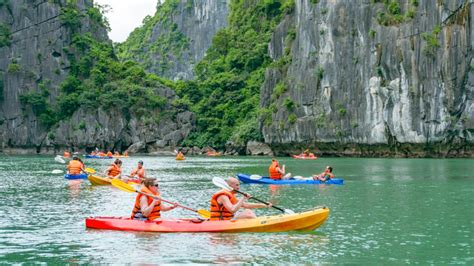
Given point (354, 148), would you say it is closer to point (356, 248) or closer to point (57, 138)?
point (57, 138)

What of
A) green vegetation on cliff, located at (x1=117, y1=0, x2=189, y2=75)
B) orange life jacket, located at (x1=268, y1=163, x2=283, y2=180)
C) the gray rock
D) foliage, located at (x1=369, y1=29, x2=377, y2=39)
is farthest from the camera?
green vegetation on cliff, located at (x1=117, y1=0, x2=189, y2=75)

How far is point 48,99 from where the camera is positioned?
95.1m

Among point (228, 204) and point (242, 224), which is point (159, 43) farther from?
point (242, 224)

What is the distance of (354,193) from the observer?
2803 centimetres

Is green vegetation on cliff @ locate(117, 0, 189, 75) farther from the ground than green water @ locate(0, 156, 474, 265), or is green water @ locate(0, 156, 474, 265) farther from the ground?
green vegetation on cliff @ locate(117, 0, 189, 75)

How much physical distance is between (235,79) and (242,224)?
293ft

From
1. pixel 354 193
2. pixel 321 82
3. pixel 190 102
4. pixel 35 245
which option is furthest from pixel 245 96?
pixel 35 245

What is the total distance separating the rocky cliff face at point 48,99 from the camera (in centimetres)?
9275

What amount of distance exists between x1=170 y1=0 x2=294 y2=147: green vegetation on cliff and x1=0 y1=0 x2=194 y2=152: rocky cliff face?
4.54 m

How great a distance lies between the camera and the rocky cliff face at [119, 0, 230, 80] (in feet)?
481

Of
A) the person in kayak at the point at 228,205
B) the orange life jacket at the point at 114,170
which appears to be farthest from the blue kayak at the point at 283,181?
the person in kayak at the point at 228,205

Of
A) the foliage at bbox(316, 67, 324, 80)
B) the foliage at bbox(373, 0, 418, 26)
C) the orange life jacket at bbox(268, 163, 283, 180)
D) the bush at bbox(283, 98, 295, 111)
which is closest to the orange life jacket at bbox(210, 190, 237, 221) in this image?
the orange life jacket at bbox(268, 163, 283, 180)

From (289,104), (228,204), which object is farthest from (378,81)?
(228,204)

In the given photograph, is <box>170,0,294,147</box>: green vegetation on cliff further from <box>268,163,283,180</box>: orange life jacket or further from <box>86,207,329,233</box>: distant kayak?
<box>86,207,329,233</box>: distant kayak
